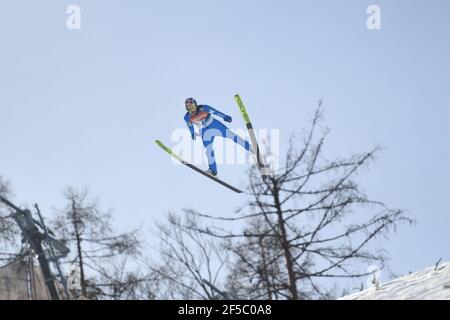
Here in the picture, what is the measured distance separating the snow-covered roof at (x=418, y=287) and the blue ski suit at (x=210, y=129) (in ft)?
11.4

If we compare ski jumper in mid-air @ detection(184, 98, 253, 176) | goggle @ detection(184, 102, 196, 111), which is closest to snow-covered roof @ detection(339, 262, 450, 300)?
ski jumper in mid-air @ detection(184, 98, 253, 176)

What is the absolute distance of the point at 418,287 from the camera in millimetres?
6508

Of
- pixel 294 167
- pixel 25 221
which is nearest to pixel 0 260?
pixel 25 221

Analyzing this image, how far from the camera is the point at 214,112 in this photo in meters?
9.52

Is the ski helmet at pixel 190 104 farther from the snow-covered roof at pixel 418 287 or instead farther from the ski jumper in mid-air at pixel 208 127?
the snow-covered roof at pixel 418 287

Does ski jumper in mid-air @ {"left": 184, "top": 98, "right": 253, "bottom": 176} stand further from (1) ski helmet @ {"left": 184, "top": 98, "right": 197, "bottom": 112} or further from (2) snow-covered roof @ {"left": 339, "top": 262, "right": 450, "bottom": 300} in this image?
(2) snow-covered roof @ {"left": 339, "top": 262, "right": 450, "bottom": 300}

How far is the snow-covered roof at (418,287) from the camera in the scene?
5820 mm

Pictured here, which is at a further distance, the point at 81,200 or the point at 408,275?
the point at 81,200

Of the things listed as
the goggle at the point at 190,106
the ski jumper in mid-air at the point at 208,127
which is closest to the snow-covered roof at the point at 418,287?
the ski jumper in mid-air at the point at 208,127

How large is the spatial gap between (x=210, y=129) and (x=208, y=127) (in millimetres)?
86
